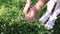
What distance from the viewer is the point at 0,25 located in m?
3.41

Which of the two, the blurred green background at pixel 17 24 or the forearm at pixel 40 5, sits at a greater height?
the forearm at pixel 40 5

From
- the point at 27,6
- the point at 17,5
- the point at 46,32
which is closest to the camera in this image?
the point at 46,32

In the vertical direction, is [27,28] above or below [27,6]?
below

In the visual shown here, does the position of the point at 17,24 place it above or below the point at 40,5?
below

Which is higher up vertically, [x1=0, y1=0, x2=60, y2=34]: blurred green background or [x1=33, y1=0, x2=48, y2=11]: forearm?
[x1=33, y1=0, x2=48, y2=11]: forearm

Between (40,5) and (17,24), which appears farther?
(40,5)

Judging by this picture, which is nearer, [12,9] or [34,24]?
[34,24]

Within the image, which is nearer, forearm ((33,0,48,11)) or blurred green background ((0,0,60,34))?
blurred green background ((0,0,60,34))

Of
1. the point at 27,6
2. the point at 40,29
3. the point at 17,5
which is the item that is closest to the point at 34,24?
the point at 40,29

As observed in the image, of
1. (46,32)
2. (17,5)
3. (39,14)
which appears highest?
(17,5)

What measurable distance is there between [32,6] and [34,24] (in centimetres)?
50

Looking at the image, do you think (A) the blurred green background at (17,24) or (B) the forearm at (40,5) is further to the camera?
(B) the forearm at (40,5)

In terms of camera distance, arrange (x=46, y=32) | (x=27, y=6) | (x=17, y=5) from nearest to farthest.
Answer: (x=46, y=32), (x=27, y=6), (x=17, y=5)

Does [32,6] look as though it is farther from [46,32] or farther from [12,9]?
[46,32]
